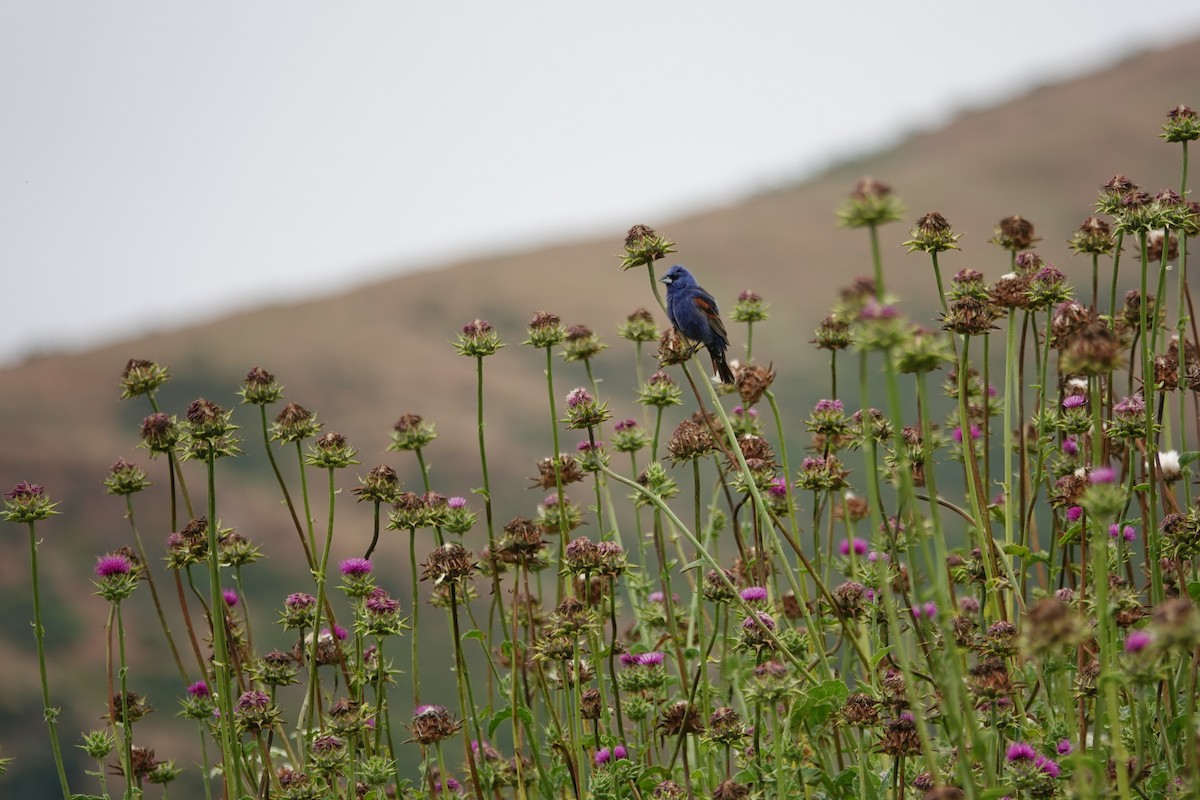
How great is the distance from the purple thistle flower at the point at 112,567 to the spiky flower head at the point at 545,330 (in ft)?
6.24

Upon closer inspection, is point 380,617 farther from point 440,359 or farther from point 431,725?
point 440,359

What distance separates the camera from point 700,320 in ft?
18.2

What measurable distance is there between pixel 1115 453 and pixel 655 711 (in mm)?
2351

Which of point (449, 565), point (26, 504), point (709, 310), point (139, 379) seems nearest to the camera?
point (449, 565)

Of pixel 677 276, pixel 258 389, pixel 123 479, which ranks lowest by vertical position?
pixel 123 479

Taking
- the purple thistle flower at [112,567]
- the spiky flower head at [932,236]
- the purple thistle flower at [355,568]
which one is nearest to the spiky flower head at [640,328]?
the spiky flower head at [932,236]

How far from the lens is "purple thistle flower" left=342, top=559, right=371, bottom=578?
461cm

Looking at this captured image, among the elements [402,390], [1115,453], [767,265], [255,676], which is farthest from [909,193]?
[255,676]

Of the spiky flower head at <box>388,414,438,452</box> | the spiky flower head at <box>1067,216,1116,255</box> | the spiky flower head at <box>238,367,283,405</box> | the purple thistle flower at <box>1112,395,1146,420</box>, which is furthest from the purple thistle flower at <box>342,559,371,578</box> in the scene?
the spiky flower head at <box>1067,216,1116,255</box>

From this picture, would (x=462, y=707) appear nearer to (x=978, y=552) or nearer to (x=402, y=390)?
(x=978, y=552)

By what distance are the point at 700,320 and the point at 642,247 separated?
1218mm

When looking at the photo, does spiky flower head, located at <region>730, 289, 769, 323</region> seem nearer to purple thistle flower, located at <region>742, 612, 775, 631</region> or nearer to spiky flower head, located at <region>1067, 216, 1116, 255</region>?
spiky flower head, located at <region>1067, 216, 1116, 255</region>

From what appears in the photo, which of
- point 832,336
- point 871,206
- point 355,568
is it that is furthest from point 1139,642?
point 355,568

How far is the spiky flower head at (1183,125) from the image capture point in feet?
14.2
